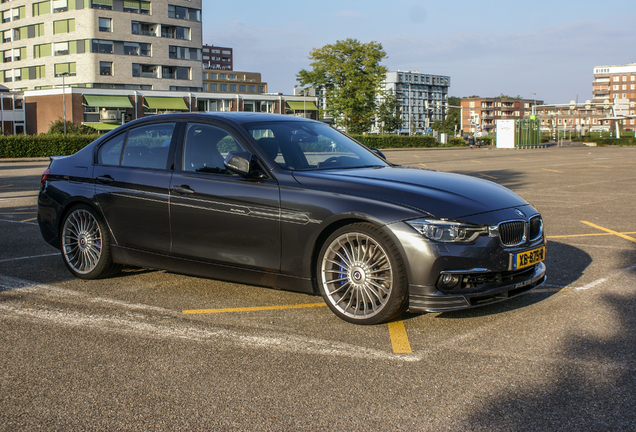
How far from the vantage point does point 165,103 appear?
226ft

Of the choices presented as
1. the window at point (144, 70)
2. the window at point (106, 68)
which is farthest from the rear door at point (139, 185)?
the window at point (144, 70)

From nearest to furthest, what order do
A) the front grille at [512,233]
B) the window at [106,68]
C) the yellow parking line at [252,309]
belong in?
the front grille at [512,233], the yellow parking line at [252,309], the window at [106,68]

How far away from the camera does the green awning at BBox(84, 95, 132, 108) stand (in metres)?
63.9

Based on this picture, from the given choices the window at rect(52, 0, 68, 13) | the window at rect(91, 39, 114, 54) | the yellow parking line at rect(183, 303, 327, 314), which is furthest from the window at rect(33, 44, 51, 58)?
the yellow parking line at rect(183, 303, 327, 314)

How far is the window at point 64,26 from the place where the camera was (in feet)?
239

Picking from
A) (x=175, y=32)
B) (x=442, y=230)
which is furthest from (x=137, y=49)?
(x=442, y=230)

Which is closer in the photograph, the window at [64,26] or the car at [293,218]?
the car at [293,218]

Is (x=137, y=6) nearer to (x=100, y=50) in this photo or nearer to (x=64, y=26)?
(x=100, y=50)

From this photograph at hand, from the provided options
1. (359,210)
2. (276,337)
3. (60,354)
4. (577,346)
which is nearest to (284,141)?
(359,210)

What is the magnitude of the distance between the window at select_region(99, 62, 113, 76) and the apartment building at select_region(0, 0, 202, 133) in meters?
0.11

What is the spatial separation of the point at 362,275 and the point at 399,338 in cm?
53

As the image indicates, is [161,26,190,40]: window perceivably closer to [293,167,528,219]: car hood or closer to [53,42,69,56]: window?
[53,42,69,56]: window

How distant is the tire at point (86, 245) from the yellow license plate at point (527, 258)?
3728 millimetres

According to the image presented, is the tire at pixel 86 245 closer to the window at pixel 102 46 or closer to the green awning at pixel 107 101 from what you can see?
the green awning at pixel 107 101
